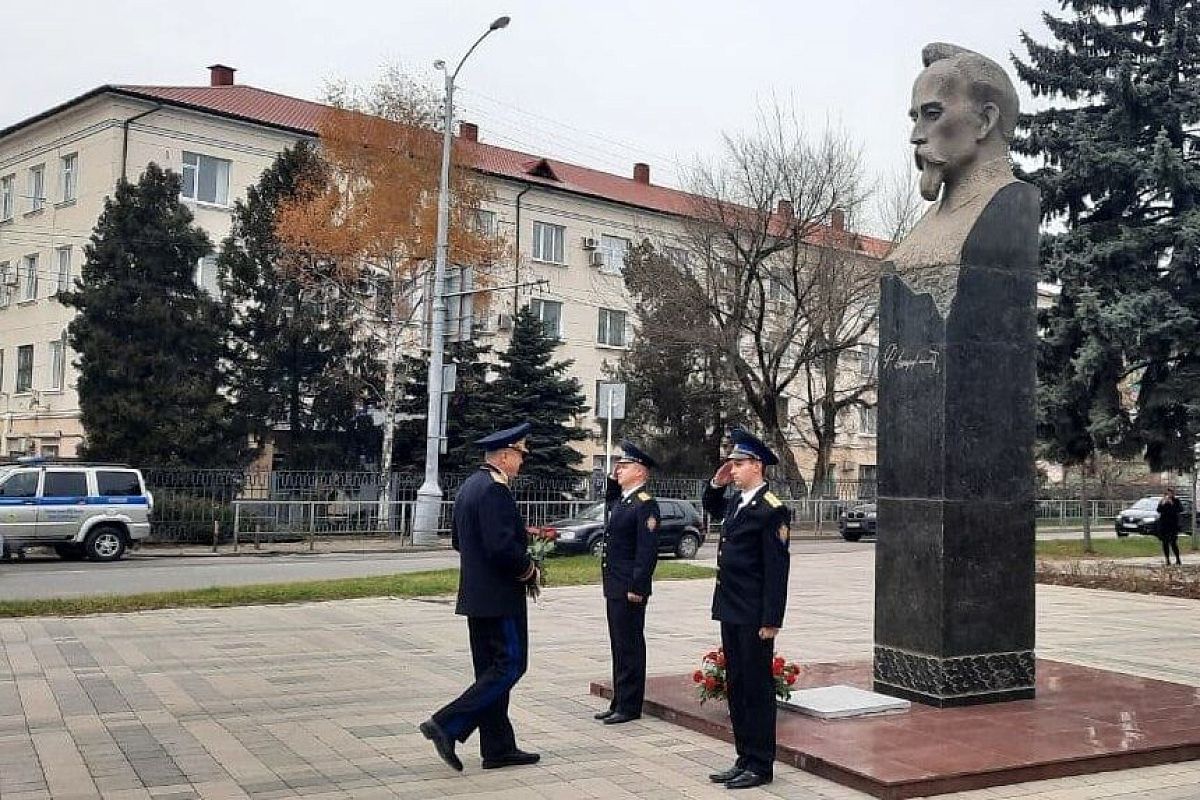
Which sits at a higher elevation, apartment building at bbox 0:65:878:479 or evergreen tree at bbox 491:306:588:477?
apartment building at bbox 0:65:878:479

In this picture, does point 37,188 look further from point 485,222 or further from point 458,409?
point 458,409

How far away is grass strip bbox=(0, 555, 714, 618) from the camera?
1434 centimetres

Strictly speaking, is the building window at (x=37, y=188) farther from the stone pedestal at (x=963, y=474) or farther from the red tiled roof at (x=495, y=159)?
the stone pedestal at (x=963, y=474)

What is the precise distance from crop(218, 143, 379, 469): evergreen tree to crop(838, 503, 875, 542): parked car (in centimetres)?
1532

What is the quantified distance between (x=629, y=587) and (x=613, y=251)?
4352 centimetres

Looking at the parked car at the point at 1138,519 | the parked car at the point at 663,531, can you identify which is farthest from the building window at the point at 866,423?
the parked car at the point at 663,531

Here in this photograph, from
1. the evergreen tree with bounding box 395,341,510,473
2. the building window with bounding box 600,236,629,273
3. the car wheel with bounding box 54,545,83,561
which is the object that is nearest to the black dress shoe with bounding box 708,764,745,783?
the car wheel with bounding box 54,545,83,561

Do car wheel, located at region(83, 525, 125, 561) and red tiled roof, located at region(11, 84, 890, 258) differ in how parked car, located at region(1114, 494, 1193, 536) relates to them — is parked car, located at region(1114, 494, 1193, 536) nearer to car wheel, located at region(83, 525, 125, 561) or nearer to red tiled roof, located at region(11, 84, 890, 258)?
red tiled roof, located at region(11, 84, 890, 258)

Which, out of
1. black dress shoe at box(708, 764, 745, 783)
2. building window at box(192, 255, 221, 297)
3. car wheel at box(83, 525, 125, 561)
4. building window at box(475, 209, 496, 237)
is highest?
building window at box(475, 209, 496, 237)

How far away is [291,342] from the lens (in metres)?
34.1

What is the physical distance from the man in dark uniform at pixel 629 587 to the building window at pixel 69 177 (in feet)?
116

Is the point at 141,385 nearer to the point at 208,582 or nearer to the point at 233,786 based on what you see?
the point at 208,582
